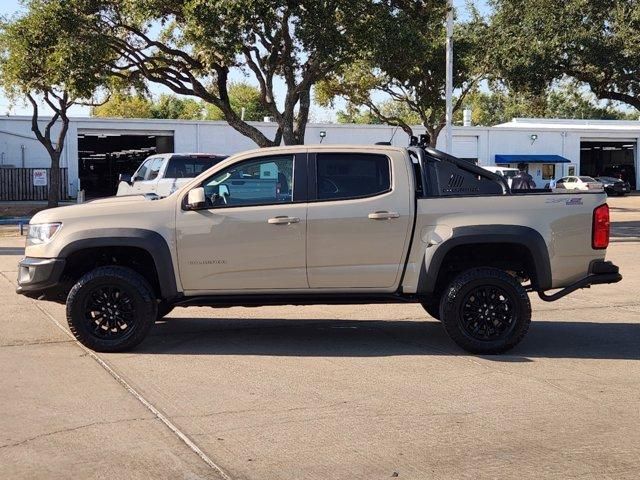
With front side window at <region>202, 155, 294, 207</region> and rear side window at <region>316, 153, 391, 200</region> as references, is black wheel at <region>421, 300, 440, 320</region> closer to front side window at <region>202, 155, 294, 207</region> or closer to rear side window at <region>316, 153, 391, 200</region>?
rear side window at <region>316, 153, 391, 200</region>

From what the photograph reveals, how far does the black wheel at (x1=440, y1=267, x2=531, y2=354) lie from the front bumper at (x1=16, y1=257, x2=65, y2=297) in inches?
142

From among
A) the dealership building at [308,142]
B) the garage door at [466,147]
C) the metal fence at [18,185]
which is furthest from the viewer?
the garage door at [466,147]

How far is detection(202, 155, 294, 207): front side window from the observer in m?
7.64

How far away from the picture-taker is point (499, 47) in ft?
87.4

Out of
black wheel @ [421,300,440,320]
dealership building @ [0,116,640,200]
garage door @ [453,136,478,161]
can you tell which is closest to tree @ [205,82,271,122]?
dealership building @ [0,116,640,200]

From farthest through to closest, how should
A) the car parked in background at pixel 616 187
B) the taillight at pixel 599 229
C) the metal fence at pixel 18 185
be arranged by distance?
the car parked in background at pixel 616 187 < the metal fence at pixel 18 185 < the taillight at pixel 599 229

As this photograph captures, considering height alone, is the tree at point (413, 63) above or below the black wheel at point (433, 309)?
above

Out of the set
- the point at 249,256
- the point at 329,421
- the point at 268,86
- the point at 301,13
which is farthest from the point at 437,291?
the point at 268,86

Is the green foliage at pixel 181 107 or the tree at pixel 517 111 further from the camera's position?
the tree at pixel 517 111

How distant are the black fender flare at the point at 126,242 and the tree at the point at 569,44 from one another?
66.3 feet

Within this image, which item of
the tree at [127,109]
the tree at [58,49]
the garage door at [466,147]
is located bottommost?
the garage door at [466,147]

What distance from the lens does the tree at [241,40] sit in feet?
62.8

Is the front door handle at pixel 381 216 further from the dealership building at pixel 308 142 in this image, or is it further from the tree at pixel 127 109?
the tree at pixel 127 109

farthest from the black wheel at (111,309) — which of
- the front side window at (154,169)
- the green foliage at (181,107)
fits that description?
the green foliage at (181,107)
